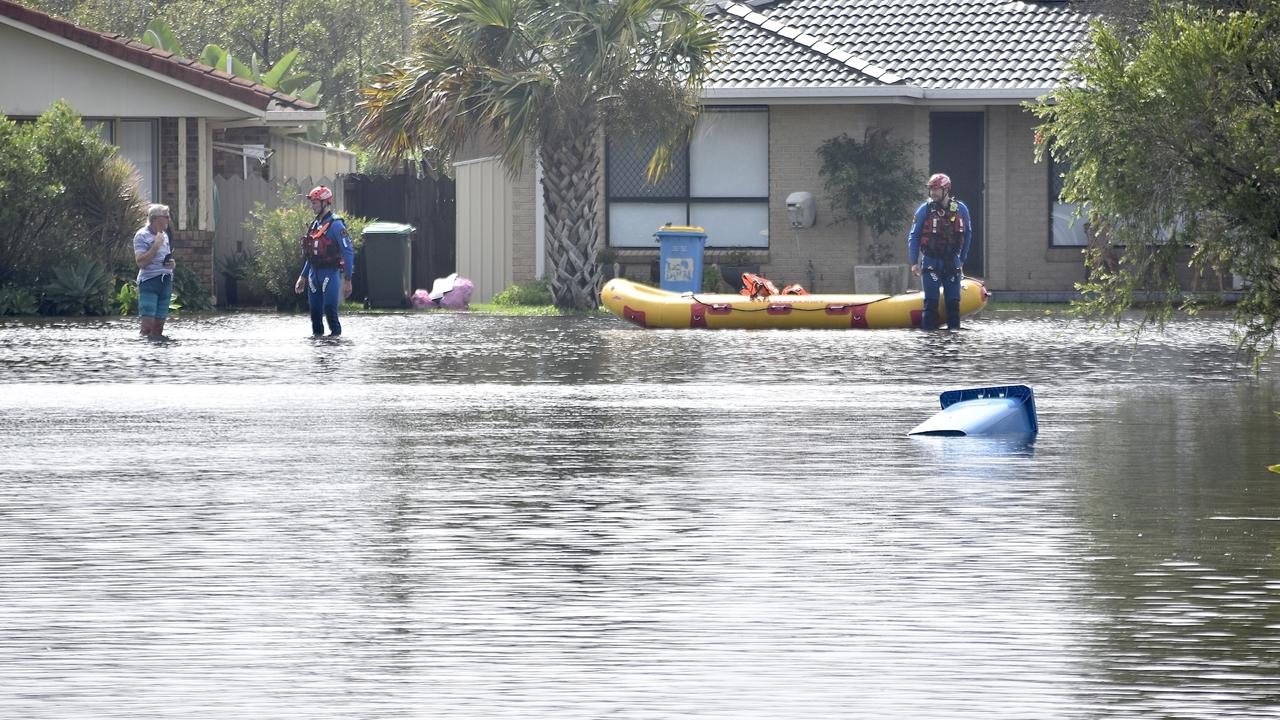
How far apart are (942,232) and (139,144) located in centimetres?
1304

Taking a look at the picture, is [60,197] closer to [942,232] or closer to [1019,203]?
[942,232]

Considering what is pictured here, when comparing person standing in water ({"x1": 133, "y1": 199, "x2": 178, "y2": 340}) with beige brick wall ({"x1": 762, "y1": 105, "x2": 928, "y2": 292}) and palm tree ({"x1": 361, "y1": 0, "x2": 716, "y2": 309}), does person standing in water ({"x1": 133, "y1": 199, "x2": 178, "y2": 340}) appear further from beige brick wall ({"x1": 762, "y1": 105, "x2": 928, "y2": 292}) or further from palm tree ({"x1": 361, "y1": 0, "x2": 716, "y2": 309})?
beige brick wall ({"x1": 762, "y1": 105, "x2": 928, "y2": 292})

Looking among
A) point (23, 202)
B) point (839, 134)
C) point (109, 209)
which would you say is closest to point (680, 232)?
point (839, 134)

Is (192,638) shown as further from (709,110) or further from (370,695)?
(709,110)

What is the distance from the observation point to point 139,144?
33156 millimetres

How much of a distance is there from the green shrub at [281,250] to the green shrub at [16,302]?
360cm

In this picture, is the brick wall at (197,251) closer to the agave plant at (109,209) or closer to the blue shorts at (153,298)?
the agave plant at (109,209)

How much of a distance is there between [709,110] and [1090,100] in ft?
66.5

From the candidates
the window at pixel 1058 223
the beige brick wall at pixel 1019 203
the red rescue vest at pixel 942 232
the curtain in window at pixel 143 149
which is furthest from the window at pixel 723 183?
the red rescue vest at pixel 942 232

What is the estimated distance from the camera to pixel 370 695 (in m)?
6.50

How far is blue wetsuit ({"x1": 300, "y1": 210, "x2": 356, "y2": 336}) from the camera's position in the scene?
24.7m

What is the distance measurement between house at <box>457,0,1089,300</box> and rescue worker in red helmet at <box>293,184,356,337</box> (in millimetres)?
9487

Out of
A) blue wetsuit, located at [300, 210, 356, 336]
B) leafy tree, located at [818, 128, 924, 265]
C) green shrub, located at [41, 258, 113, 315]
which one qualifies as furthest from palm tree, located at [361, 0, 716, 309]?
blue wetsuit, located at [300, 210, 356, 336]

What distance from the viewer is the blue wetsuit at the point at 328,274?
24672 mm
